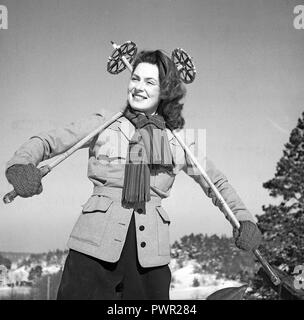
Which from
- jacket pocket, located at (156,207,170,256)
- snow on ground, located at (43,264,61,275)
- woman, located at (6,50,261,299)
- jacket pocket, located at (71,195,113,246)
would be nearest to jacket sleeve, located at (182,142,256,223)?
woman, located at (6,50,261,299)

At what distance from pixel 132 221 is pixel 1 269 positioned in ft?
1.54

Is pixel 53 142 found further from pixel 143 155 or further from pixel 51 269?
pixel 51 269

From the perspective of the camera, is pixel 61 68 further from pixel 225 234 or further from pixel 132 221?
pixel 225 234

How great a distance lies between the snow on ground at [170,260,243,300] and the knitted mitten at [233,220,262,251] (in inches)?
18.9

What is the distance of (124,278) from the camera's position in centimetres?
130

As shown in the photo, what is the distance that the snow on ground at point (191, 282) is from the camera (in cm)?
179

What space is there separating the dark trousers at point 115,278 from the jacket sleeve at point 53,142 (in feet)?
0.80

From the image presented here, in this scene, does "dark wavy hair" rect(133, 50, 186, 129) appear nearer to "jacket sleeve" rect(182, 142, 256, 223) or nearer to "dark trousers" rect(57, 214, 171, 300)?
"jacket sleeve" rect(182, 142, 256, 223)

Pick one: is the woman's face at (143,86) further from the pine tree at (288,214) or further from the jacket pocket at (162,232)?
the pine tree at (288,214)

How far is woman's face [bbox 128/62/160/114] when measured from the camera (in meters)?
1.38

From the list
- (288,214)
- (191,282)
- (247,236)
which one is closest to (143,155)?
(247,236)

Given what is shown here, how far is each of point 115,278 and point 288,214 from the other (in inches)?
53.7

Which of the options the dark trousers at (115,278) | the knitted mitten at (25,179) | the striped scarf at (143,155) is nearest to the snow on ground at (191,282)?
the dark trousers at (115,278)
